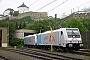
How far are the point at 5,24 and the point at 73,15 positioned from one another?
39.7 metres

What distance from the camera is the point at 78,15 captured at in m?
128

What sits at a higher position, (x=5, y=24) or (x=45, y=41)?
(x=5, y=24)

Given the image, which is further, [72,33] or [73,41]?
[72,33]

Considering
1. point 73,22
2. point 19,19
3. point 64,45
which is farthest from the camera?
point 19,19

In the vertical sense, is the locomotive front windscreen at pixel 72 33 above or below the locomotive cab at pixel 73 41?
above

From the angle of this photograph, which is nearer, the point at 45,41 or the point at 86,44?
the point at 86,44

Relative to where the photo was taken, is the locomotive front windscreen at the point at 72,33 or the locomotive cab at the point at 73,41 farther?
the locomotive front windscreen at the point at 72,33

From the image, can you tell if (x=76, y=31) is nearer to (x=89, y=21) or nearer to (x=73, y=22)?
(x=73, y=22)

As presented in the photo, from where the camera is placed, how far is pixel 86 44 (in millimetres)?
30406

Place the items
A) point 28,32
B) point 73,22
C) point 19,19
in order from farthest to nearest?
point 19,19 → point 28,32 → point 73,22

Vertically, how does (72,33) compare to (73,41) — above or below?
above

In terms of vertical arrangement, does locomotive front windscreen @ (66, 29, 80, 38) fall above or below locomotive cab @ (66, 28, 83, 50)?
above

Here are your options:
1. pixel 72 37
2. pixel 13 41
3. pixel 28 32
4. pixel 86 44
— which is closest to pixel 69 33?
pixel 72 37

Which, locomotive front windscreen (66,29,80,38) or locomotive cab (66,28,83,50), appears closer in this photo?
locomotive cab (66,28,83,50)
